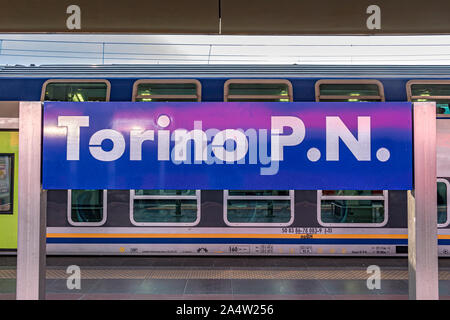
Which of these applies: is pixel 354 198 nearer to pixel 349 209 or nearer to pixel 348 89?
pixel 349 209

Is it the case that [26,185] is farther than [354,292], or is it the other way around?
[354,292]

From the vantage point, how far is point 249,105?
6.14 ft

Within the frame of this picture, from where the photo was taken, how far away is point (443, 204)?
230 inches

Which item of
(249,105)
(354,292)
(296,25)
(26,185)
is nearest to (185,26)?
(296,25)

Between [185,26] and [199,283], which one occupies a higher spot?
[185,26]

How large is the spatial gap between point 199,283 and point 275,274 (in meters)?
1.22

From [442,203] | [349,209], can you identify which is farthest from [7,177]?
[442,203]

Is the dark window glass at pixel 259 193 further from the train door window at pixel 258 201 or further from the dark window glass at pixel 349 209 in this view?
the dark window glass at pixel 349 209

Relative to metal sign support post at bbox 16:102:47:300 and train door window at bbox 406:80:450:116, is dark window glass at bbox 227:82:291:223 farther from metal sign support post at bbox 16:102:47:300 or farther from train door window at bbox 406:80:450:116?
metal sign support post at bbox 16:102:47:300

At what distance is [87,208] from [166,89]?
2.56 meters

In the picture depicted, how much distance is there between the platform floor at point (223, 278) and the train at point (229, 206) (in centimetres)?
19

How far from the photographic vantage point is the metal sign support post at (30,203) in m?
1.77
